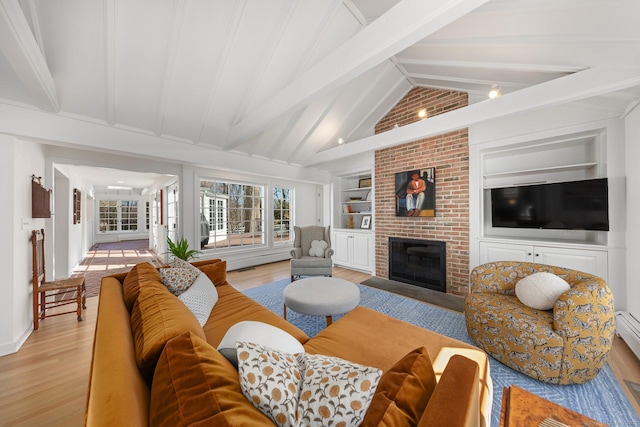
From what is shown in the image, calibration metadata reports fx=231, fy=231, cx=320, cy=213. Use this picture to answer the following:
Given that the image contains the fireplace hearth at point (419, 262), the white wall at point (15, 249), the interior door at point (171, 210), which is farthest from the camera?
the interior door at point (171, 210)

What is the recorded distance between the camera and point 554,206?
2.73m

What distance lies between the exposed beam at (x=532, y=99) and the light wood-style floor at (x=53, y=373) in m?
2.33

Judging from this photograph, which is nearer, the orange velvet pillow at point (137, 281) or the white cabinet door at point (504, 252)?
the orange velvet pillow at point (137, 281)

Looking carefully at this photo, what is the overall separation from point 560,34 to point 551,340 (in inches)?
94.2

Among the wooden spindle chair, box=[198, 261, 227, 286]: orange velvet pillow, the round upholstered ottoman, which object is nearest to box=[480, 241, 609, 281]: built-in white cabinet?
the round upholstered ottoman

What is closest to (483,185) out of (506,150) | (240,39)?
(506,150)

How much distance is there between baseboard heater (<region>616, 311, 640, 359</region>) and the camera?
1966 mm

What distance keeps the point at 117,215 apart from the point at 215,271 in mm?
9702

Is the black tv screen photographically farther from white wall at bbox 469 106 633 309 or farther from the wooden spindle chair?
the wooden spindle chair

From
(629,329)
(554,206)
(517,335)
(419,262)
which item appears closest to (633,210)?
(554,206)

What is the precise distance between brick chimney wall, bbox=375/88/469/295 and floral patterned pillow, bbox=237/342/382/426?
332 centimetres

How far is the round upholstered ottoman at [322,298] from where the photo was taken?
6.72 ft

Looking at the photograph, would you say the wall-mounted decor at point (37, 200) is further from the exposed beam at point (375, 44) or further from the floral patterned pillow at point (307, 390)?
the floral patterned pillow at point (307, 390)

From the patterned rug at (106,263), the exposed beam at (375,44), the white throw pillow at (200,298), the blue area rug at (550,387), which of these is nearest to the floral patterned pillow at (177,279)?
the white throw pillow at (200,298)
